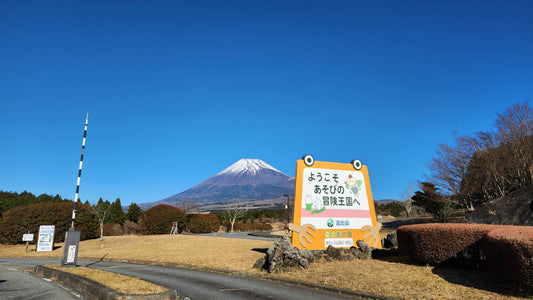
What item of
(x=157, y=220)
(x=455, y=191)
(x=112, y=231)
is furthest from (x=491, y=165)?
(x=112, y=231)

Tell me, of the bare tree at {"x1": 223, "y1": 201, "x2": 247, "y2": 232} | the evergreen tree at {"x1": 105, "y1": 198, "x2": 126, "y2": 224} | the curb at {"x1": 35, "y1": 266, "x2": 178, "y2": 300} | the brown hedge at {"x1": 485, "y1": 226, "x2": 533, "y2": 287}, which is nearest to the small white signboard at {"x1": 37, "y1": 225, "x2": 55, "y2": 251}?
the curb at {"x1": 35, "y1": 266, "x2": 178, "y2": 300}

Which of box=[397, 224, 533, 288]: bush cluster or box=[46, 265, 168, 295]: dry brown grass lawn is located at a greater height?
box=[397, 224, 533, 288]: bush cluster

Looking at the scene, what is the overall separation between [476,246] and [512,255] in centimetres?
234

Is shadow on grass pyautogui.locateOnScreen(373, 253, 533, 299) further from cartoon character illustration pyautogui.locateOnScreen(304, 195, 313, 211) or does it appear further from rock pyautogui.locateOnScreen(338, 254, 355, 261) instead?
cartoon character illustration pyautogui.locateOnScreen(304, 195, 313, 211)

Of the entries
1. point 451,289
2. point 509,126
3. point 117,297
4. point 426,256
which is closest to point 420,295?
point 451,289

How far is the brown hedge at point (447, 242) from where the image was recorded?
905 centimetres

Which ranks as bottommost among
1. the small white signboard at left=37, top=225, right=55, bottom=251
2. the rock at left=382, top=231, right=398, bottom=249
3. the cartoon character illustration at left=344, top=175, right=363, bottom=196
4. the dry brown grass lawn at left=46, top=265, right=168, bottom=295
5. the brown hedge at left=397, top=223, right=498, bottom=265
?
the small white signboard at left=37, top=225, right=55, bottom=251

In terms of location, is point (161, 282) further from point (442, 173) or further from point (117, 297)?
point (442, 173)

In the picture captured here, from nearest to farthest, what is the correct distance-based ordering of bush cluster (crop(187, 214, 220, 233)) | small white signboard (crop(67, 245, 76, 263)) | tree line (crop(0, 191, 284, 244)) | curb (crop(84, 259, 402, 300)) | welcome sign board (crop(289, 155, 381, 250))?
curb (crop(84, 259, 402, 300)), small white signboard (crop(67, 245, 76, 263)), welcome sign board (crop(289, 155, 381, 250)), tree line (crop(0, 191, 284, 244)), bush cluster (crop(187, 214, 220, 233))

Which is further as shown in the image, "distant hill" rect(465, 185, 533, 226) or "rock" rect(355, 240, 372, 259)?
"distant hill" rect(465, 185, 533, 226)

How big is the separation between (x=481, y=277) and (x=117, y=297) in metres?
9.15

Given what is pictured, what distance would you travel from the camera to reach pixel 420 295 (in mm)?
7477

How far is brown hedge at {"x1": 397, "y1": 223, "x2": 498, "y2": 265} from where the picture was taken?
905 cm

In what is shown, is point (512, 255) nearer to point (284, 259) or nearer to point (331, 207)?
point (284, 259)
